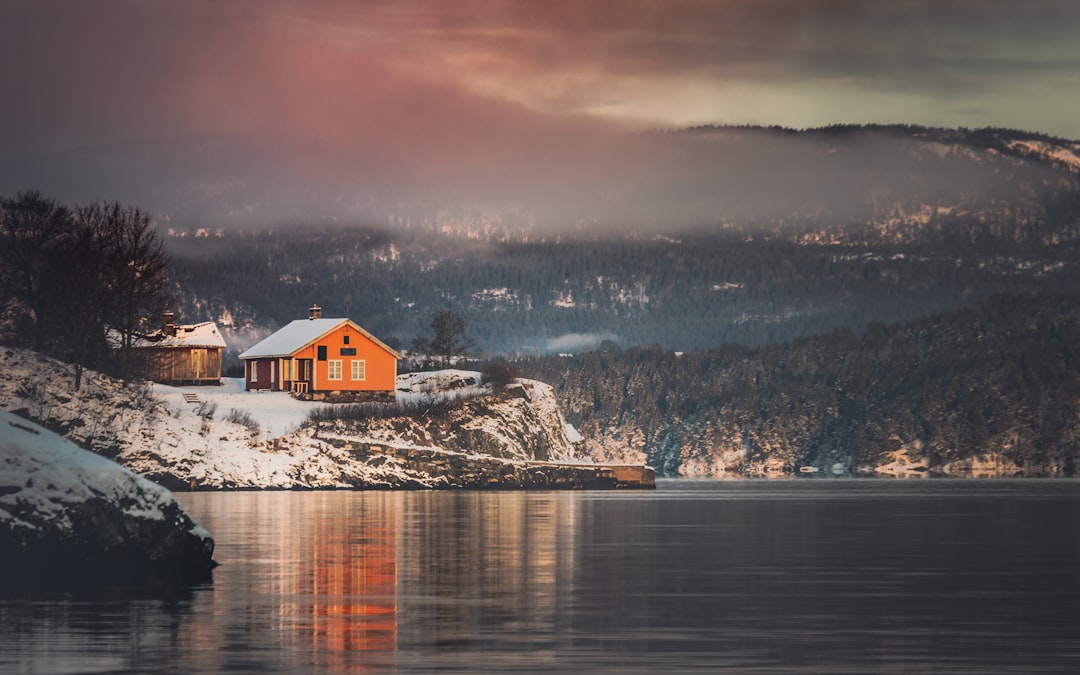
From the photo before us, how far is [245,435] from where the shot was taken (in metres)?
153

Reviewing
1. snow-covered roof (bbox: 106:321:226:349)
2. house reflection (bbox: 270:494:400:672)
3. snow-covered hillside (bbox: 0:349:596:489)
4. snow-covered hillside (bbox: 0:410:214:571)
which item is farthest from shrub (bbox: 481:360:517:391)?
snow-covered hillside (bbox: 0:410:214:571)

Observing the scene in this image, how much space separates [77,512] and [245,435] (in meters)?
110

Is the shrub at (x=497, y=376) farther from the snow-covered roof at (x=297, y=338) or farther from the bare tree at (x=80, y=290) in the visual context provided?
the bare tree at (x=80, y=290)

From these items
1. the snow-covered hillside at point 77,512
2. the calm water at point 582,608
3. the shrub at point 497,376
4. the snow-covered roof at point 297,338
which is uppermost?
the snow-covered roof at point 297,338

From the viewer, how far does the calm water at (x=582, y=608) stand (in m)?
29.9

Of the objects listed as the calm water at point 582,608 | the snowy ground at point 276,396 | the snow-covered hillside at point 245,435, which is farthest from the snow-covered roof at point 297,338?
the calm water at point 582,608

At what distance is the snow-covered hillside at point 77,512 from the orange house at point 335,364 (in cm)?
12561

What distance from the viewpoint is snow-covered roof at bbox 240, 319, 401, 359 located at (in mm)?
172875

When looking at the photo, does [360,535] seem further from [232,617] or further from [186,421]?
[186,421]

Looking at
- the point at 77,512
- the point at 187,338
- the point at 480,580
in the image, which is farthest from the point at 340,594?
the point at 187,338

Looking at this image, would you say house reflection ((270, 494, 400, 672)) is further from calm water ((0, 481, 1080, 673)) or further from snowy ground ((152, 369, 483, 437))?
snowy ground ((152, 369, 483, 437))

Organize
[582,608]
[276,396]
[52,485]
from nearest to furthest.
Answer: [582,608]
[52,485]
[276,396]

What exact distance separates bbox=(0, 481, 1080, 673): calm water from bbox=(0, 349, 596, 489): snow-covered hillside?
80.8 metres

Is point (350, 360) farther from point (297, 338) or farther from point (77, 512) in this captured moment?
point (77, 512)
